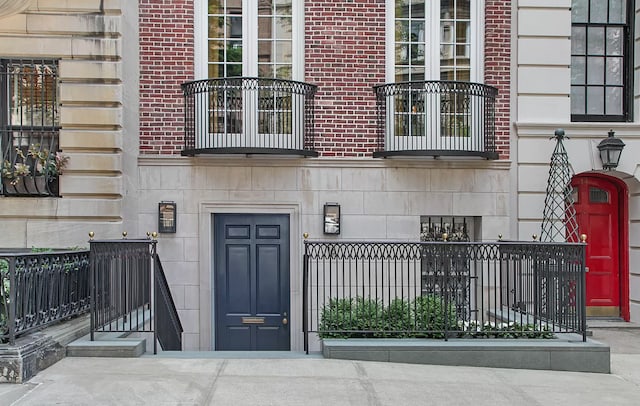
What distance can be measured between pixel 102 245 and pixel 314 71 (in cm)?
485

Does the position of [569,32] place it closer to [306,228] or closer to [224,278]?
[306,228]

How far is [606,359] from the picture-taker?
7812 millimetres

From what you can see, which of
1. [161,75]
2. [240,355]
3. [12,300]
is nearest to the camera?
[12,300]

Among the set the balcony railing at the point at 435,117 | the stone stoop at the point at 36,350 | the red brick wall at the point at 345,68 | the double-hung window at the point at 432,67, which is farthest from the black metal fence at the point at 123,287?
the double-hung window at the point at 432,67

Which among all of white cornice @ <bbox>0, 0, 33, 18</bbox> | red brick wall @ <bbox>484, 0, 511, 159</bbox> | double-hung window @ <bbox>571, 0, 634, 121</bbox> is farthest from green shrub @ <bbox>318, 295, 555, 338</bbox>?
white cornice @ <bbox>0, 0, 33, 18</bbox>

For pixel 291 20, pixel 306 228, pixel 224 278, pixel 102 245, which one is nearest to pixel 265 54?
pixel 291 20

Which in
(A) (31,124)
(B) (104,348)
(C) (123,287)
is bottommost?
(B) (104,348)

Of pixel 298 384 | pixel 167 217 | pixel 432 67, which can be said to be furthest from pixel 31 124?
pixel 432 67

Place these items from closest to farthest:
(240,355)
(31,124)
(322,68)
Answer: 1. (240,355)
2. (31,124)
3. (322,68)

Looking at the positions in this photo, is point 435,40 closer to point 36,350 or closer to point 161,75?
point 161,75

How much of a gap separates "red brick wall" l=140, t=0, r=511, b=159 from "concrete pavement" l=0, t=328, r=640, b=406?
4259 mm

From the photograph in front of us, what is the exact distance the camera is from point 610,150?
10766 mm

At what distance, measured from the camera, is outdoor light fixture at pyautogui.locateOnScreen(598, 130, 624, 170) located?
10.7m

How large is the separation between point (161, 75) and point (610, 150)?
7.59 metres
